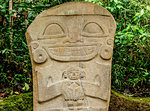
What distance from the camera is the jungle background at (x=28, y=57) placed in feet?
11.0

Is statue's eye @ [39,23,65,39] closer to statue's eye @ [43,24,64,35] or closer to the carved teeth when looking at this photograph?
statue's eye @ [43,24,64,35]

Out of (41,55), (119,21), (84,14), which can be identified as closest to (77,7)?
(84,14)

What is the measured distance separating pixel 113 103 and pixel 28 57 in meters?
1.66

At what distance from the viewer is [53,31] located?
2.34 m

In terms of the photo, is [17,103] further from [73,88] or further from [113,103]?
[113,103]

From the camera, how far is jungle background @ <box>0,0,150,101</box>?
3350 mm

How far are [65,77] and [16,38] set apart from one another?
4.99ft

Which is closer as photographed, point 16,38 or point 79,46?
point 79,46

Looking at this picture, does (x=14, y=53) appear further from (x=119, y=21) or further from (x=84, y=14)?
(x=119, y=21)

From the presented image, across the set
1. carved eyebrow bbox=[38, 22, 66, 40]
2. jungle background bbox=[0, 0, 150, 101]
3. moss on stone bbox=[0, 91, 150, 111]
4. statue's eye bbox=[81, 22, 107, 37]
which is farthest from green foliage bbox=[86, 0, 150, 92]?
carved eyebrow bbox=[38, 22, 66, 40]

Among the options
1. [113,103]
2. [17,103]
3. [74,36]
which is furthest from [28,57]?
[113,103]

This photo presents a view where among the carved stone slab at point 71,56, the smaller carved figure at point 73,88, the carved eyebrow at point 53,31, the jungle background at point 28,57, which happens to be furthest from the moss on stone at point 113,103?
the carved eyebrow at point 53,31

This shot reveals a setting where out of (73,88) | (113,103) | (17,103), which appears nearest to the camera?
(73,88)

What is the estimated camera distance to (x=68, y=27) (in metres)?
2.36
